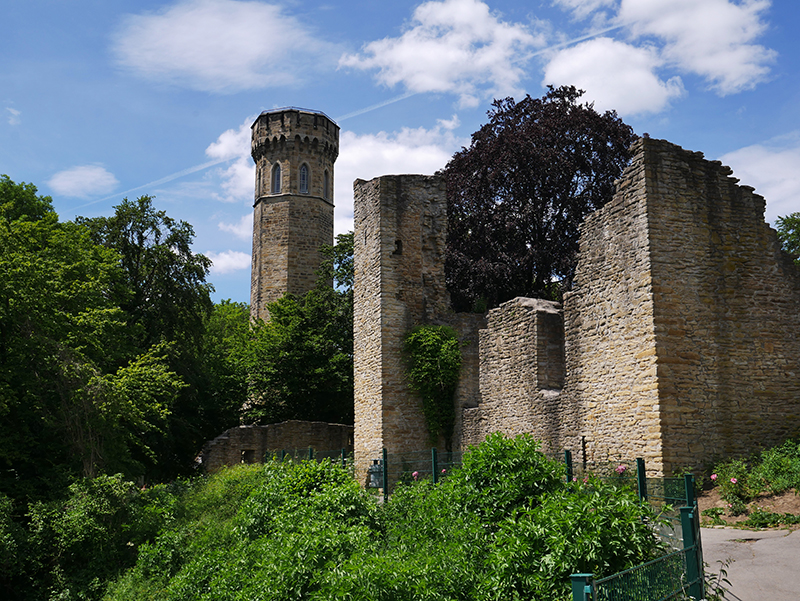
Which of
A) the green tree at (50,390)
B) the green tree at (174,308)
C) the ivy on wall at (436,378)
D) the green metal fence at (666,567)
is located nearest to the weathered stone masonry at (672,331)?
the green metal fence at (666,567)

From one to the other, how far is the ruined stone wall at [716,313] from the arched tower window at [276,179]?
2725cm

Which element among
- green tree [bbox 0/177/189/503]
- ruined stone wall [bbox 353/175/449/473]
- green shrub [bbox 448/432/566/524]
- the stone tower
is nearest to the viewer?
green shrub [bbox 448/432/566/524]

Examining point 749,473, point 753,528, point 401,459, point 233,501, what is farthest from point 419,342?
point 753,528

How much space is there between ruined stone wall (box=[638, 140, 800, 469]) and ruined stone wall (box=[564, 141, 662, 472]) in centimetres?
19

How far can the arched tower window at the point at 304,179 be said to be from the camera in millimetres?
36638

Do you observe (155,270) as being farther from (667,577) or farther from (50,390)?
(667,577)

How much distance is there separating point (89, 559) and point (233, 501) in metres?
3.11

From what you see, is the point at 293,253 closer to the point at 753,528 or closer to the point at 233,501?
the point at 233,501

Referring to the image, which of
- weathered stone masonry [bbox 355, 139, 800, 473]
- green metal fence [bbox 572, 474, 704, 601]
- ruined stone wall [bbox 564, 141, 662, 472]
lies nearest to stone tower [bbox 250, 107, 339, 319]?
weathered stone masonry [bbox 355, 139, 800, 473]

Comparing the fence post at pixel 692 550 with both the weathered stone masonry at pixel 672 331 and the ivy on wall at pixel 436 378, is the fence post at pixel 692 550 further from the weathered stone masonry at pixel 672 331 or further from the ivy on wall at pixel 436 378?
the ivy on wall at pixel 436 378

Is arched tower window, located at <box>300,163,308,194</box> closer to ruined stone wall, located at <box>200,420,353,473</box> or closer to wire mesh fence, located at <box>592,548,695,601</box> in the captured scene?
ruined stone wall, located at <box>200,420,353,473</box>

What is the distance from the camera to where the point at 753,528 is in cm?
885

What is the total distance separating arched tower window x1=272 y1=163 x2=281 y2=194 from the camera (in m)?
36.7

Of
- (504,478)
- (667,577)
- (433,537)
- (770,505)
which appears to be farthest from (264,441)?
(667,577)
